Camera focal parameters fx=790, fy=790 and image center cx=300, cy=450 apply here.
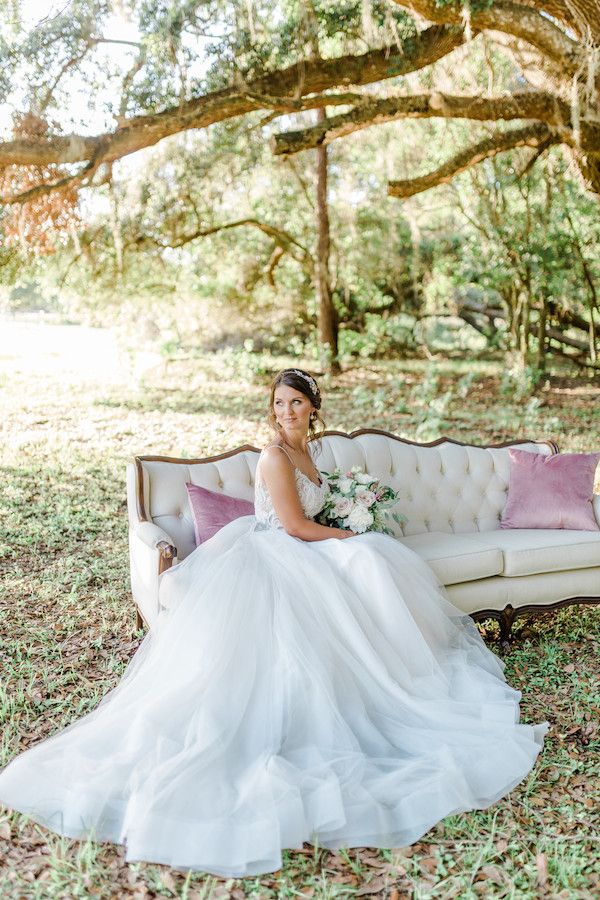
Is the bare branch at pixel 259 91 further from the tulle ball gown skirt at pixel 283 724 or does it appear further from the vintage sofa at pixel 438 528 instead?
the tulle ball gown skirt at pixel 283 724

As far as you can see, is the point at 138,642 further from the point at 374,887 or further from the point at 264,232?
the point at 264,232

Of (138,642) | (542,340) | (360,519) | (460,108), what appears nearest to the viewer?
(360,519)

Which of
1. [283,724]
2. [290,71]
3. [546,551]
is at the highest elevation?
[290,71]

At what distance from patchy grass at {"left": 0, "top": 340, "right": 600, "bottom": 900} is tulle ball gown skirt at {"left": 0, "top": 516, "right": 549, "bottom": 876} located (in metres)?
0.07

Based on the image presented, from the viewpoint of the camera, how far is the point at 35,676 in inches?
147

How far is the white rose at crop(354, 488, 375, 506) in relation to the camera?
367 centimetres

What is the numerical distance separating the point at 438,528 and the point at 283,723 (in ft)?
7.10

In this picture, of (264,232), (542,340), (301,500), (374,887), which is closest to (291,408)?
(301,500)

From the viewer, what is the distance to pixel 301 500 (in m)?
3.63

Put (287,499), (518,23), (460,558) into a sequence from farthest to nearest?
(518,23) < (460,558) < (287,499)

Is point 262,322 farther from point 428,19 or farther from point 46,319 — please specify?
point 428,19

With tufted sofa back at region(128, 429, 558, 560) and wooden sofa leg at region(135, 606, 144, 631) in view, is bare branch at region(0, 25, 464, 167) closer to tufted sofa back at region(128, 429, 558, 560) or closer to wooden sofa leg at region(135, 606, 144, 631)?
tufted sofa back at region(128, 429, 558, 560)

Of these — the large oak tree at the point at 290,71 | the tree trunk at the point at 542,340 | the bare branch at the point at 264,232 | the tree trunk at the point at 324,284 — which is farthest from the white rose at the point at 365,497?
the tree trunk at the point at 542,340

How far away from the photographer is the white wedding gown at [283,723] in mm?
2424
